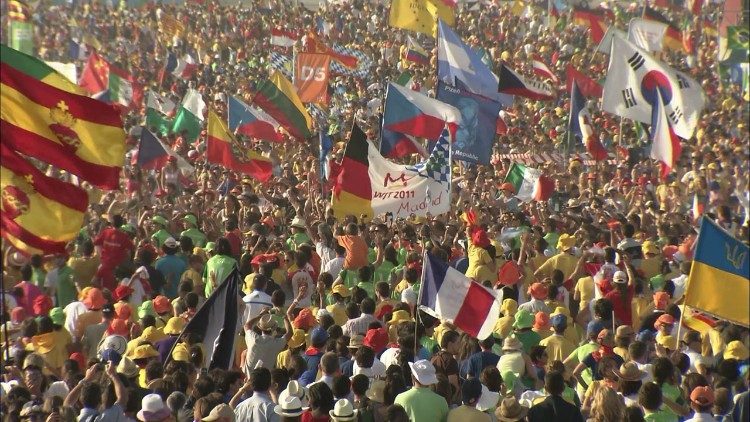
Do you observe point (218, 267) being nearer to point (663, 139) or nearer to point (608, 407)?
point (608, 407)

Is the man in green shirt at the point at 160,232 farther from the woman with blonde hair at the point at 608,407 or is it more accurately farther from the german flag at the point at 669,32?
the german flag at the point at 669,32

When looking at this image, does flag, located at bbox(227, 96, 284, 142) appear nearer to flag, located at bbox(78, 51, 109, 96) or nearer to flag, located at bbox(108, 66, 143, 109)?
flag, located at bbox(108, 66, 143, 109)

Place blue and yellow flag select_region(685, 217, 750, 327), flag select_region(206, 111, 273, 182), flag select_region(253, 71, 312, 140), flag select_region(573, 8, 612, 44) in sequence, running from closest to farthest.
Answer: blue and yellow flag select_region(685, 217, 750, 327) → flag select_region(206, 111, 273, 182) → flag select_region(253, 71, 312, 140) → flag select_region(573, 8, 612, 44)

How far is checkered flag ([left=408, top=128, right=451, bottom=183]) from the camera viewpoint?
1263cm

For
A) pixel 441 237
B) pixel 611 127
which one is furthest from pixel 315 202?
pixel 611 127

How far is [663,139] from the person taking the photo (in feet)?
49.5

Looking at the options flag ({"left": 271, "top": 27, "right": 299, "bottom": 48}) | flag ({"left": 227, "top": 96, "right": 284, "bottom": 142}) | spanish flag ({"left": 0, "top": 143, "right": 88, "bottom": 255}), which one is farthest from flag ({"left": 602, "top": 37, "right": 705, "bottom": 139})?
flag ({"left": 271, "top": 27, "right": 299, "bottom": 48})

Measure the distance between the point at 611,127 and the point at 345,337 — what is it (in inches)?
658

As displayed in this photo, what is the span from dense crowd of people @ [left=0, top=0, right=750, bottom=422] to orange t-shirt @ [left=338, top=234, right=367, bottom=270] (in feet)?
0.05

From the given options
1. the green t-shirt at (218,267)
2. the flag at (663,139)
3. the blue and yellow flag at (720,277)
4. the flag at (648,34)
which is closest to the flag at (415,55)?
the flag at (648,34)

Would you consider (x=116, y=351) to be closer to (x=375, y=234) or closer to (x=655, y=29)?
(x=375, y=234)

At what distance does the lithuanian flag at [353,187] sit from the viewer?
12.7m

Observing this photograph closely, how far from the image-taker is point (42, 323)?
9406 millimetres

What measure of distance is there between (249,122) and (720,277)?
12040 mm
